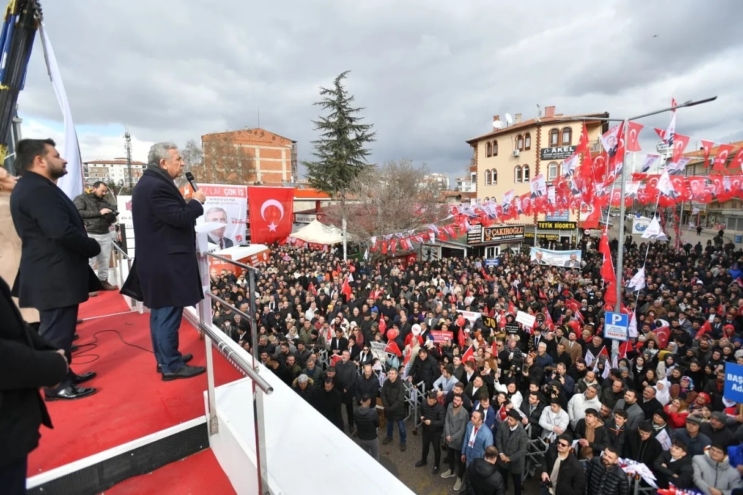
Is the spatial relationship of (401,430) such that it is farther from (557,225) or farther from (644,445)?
(557,225)

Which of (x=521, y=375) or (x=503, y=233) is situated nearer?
(x=521, y=375)

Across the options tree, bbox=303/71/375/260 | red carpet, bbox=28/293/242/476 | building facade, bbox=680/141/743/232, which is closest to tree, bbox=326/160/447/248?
tree, bbox=303/71/375/260

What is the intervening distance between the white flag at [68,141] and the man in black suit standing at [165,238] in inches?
112

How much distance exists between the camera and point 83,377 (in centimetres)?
336

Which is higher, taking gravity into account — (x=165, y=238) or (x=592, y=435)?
(x=165, y=238)

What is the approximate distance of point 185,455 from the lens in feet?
8.84

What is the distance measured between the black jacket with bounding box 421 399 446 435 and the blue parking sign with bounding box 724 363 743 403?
446 centimetres

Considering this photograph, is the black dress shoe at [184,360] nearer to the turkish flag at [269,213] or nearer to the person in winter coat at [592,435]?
the person in winter coat at [592,435]

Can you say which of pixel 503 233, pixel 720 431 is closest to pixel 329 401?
pixel 720 431

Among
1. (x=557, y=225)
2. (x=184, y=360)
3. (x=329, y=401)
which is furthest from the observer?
(x=557, y=225)

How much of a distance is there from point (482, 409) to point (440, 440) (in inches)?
50.7

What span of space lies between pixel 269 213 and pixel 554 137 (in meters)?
25.3

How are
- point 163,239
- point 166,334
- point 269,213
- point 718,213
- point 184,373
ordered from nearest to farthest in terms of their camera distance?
point 163,239
point 166,334
point 184,373
point 269,213
point 718,213

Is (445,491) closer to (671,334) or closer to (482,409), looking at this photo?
(482,409)
